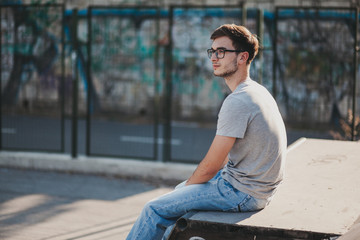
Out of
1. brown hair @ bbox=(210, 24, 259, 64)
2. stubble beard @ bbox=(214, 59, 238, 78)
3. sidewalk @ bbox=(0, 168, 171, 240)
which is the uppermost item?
brown hair @ bbox=(210, 24, 259, 64)

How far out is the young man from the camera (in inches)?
159

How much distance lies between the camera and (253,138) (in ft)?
13.3

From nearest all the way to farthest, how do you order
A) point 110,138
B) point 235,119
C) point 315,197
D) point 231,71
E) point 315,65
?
point 235,119 < point 231,71 < point 315,197 < point 110,138 < point 315,65

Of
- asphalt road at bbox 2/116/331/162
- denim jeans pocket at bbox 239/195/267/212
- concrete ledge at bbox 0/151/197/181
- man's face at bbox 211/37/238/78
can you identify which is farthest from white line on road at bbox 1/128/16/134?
denim jeans pocket at bbox 239/195/267/212

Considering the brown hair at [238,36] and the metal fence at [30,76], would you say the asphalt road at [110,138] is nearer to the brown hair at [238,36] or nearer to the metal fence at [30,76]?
the metal fence at [30,76]

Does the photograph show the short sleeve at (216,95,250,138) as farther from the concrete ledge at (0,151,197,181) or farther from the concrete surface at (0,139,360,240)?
the concrete ledge at (0,151,197,181)

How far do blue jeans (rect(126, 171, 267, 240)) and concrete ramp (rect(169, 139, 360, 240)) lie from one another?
6 centimetres

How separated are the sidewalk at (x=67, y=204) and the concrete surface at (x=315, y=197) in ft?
7.02

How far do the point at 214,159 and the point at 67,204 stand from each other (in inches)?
160

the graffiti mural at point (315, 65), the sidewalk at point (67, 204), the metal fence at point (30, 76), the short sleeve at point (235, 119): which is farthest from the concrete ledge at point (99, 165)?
the short sleeve at point (235, 119)

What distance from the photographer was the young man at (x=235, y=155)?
4.04m

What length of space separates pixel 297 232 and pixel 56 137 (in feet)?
22.8

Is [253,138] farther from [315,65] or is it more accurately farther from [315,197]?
[315,65]

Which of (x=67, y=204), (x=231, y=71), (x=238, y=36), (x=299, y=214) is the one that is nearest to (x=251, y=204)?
(x=299, y=214)
